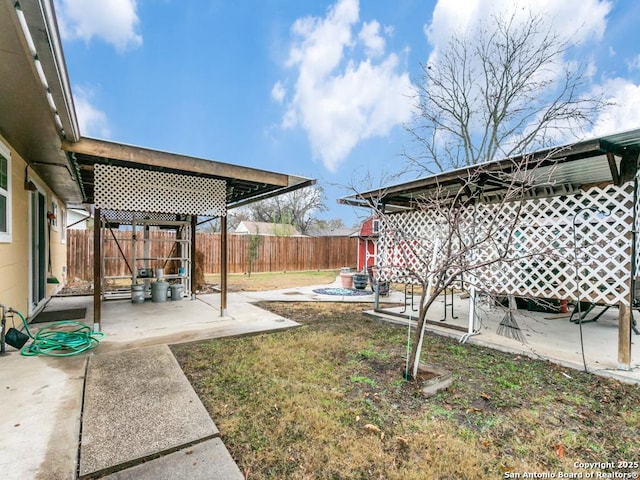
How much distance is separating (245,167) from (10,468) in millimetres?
4251

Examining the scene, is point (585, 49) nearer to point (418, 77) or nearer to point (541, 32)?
point (541, 32)

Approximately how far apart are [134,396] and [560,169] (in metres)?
5.70

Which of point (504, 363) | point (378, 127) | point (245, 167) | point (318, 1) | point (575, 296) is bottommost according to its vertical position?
point (504, 363)

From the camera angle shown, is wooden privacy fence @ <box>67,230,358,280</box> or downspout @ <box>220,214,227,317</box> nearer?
downspout @ <box>220,214,227,317</box>

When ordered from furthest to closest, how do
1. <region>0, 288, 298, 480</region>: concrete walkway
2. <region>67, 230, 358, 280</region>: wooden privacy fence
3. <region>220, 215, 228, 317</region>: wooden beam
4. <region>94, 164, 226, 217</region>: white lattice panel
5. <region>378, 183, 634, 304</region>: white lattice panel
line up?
<region>67, 230, 358, 280</region>: wooden privacy fence
<region>220, 215, 228, 317</region>: wooden beam
<region>94, 164, 226, 217</region>: white lattice panel
<region>378, 183, 634, 304</region>: white lattice panel
<region>0, 288, 298, 480</region>: concrete walkway

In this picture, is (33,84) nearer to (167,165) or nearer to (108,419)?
(167,165)

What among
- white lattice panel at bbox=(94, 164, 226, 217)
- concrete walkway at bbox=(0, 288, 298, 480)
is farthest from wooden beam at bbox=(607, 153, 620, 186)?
white lattice panel at bbox=(94, 164, 226, 217)

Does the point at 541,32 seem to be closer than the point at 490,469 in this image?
No

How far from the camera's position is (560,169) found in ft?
14.9

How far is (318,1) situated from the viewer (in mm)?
11828

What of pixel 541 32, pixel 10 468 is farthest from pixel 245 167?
pixel 541 32

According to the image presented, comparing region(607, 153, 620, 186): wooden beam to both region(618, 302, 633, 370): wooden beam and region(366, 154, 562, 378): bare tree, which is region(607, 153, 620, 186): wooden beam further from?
region(618, 302, 633, 370): wooden beam

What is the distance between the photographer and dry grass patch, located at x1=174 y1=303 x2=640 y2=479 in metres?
2.03

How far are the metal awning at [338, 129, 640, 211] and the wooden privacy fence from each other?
8.02m
